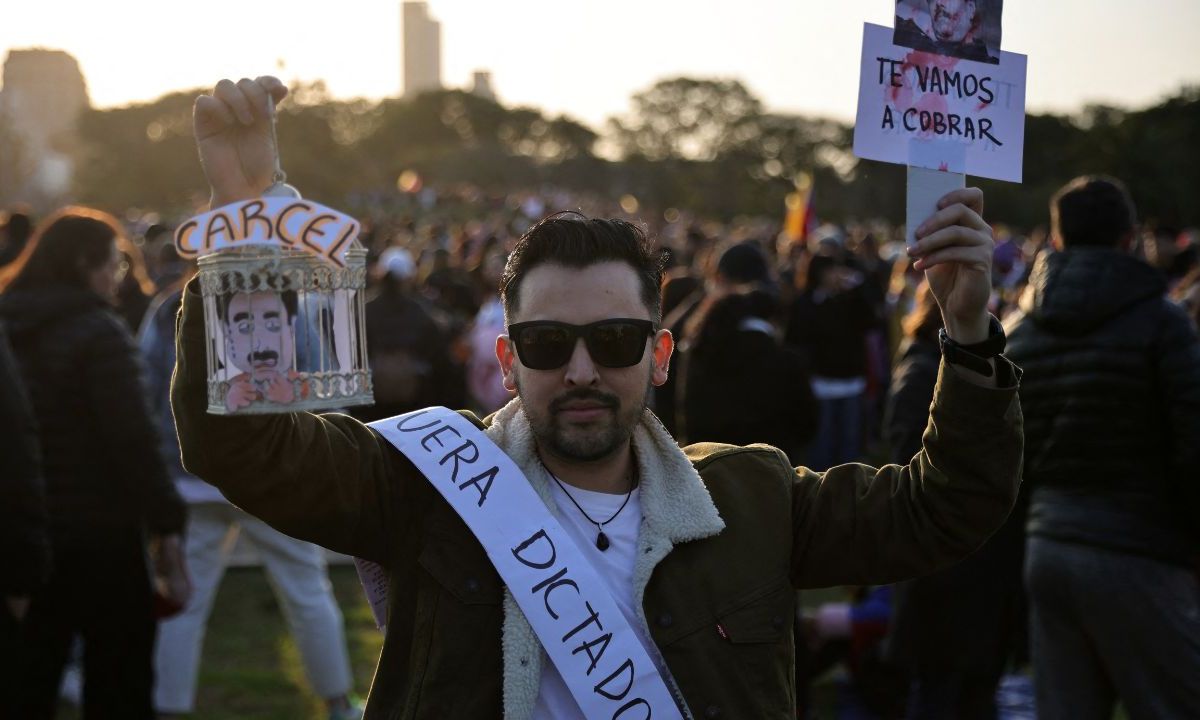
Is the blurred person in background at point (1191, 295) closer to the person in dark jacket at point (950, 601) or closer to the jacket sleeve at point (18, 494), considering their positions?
the person in dark jacket at point (950, 601)

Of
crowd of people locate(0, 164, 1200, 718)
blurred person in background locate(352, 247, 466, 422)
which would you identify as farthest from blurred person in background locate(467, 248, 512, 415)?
crowd of people locate(0, 164, 1200, 718)

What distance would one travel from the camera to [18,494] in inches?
145

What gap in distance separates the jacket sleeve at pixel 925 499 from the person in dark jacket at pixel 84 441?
8.61 ft

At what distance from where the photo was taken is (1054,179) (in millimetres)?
58844

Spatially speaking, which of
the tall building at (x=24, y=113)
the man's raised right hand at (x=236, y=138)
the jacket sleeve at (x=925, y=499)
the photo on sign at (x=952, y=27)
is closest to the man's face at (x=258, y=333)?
the man's raised right hand at (x=236, y=138)

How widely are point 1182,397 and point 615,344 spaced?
2114 millimetres

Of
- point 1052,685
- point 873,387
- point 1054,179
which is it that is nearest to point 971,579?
point 1052,685

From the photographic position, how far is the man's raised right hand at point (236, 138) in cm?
202

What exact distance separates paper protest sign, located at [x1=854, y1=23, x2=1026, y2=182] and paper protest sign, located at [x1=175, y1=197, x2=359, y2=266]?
889mm

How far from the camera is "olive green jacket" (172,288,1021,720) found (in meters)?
2.03

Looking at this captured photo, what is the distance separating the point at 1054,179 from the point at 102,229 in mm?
59377

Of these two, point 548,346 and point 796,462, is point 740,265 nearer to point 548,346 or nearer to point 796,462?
point 796,462

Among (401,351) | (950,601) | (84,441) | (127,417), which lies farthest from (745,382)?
(84,441)

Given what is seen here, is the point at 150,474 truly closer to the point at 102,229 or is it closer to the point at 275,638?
the point at 102,229
